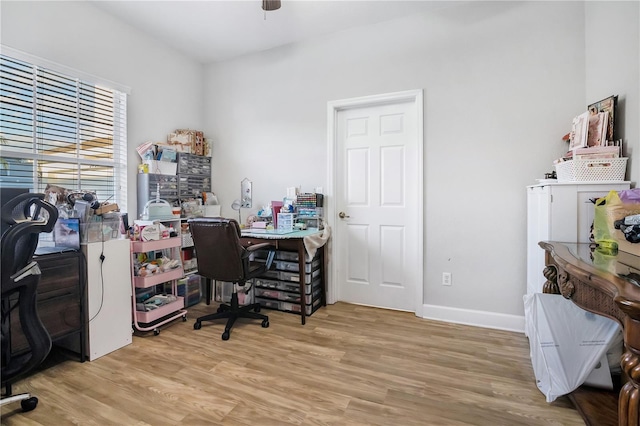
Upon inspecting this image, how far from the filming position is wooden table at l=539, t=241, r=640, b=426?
0.80 metres

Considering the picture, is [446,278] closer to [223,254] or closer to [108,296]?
[223,254]

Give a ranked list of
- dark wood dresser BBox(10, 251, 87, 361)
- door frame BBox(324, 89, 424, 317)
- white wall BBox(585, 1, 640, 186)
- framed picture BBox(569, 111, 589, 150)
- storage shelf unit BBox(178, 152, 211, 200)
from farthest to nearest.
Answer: storage shelf unit BBox(178, 152, 211, 200) → door frame BBox(324, 89, 424, 317) → framed picture BBox(569, 111, 589, 150) → dark wood dresser BBox(10, 251, 87, 361) → white wall BBox(585, 1, 640, 186)

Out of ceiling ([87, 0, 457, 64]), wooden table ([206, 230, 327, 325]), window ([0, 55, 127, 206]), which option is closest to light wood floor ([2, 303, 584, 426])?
wooden table ([206, 230, 327, 325])

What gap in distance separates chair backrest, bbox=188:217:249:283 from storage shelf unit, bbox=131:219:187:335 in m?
0.40

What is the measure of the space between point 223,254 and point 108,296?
85cm

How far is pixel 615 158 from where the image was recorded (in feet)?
5.52

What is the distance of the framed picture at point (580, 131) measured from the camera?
1869 millimetres

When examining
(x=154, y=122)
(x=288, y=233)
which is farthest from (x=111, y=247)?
(x=154, y=122)

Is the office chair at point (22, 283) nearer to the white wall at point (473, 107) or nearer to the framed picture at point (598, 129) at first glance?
the white wall at point (473, 107)

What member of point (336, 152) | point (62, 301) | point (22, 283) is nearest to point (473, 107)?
point (336, 152)

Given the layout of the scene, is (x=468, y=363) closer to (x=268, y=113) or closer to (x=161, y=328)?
(x=161, y=328)

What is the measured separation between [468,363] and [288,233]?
175 cm

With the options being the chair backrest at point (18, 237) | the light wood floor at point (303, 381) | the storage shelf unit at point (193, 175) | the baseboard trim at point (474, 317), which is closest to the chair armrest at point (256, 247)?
the light wood floor at point (303, 381)

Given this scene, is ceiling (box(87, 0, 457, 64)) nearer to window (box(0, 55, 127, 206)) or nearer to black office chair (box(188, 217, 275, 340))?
window (box(0, 55, 127, 206))
